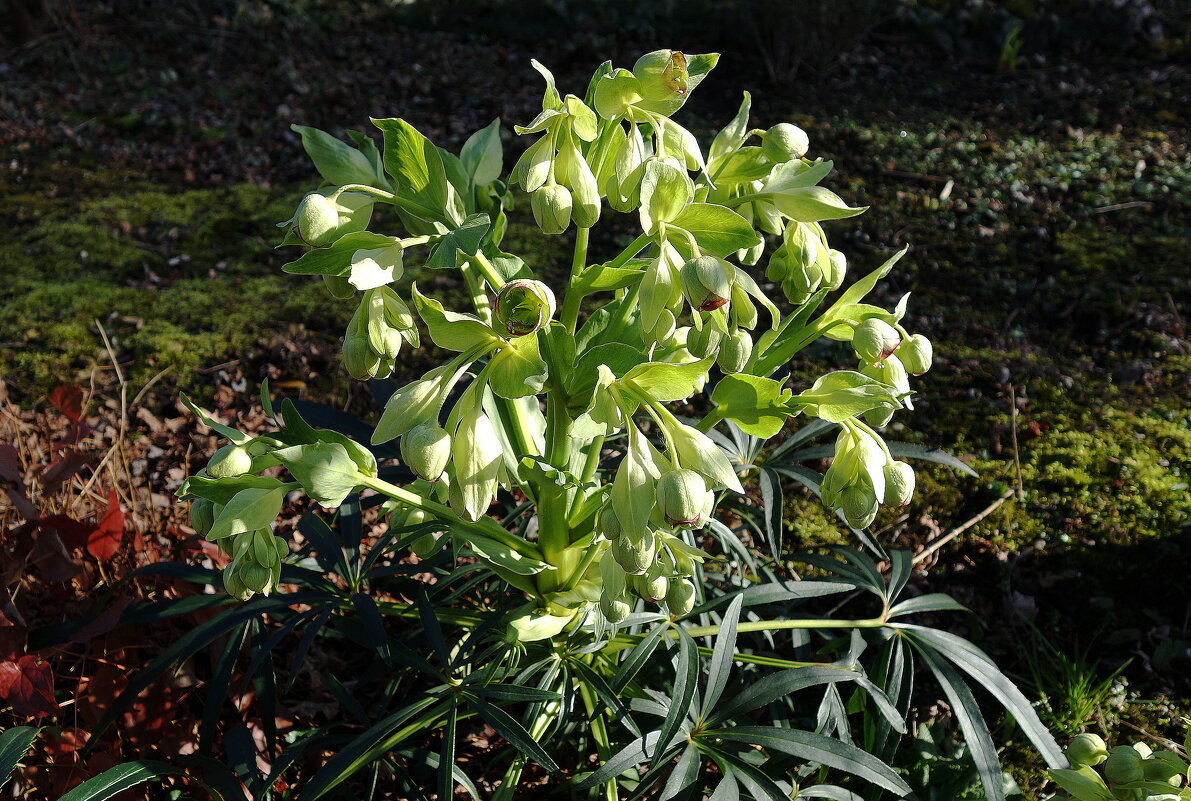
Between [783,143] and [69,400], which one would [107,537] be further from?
[783,143]

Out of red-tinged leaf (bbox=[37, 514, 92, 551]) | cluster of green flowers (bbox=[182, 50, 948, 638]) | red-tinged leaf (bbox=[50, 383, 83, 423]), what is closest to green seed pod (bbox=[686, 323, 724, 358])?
cluster of green flowers (bbox=[182, 50, 948, 638])

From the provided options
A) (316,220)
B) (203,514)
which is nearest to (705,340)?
(316,220)

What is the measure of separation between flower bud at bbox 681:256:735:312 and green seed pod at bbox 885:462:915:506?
1.01 ft

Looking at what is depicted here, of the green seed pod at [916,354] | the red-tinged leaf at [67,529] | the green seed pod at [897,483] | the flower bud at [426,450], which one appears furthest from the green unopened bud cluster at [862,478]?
the red-tinged leaf at [67,529]

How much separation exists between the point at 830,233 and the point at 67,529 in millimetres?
2544

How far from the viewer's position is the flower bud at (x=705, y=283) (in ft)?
2.77

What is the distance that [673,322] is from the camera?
0.93 m

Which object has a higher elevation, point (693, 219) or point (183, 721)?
point (693, 219)

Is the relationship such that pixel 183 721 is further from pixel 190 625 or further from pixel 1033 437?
pixel 1033 437

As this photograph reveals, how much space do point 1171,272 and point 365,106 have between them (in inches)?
136

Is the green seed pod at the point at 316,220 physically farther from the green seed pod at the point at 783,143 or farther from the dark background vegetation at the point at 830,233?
the dark background vegetation at the point at 830,233

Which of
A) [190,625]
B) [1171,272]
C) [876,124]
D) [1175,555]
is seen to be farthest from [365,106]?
[1175,555]

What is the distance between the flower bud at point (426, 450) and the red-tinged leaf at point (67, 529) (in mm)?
882

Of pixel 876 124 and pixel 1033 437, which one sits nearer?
pixel 1033 437
